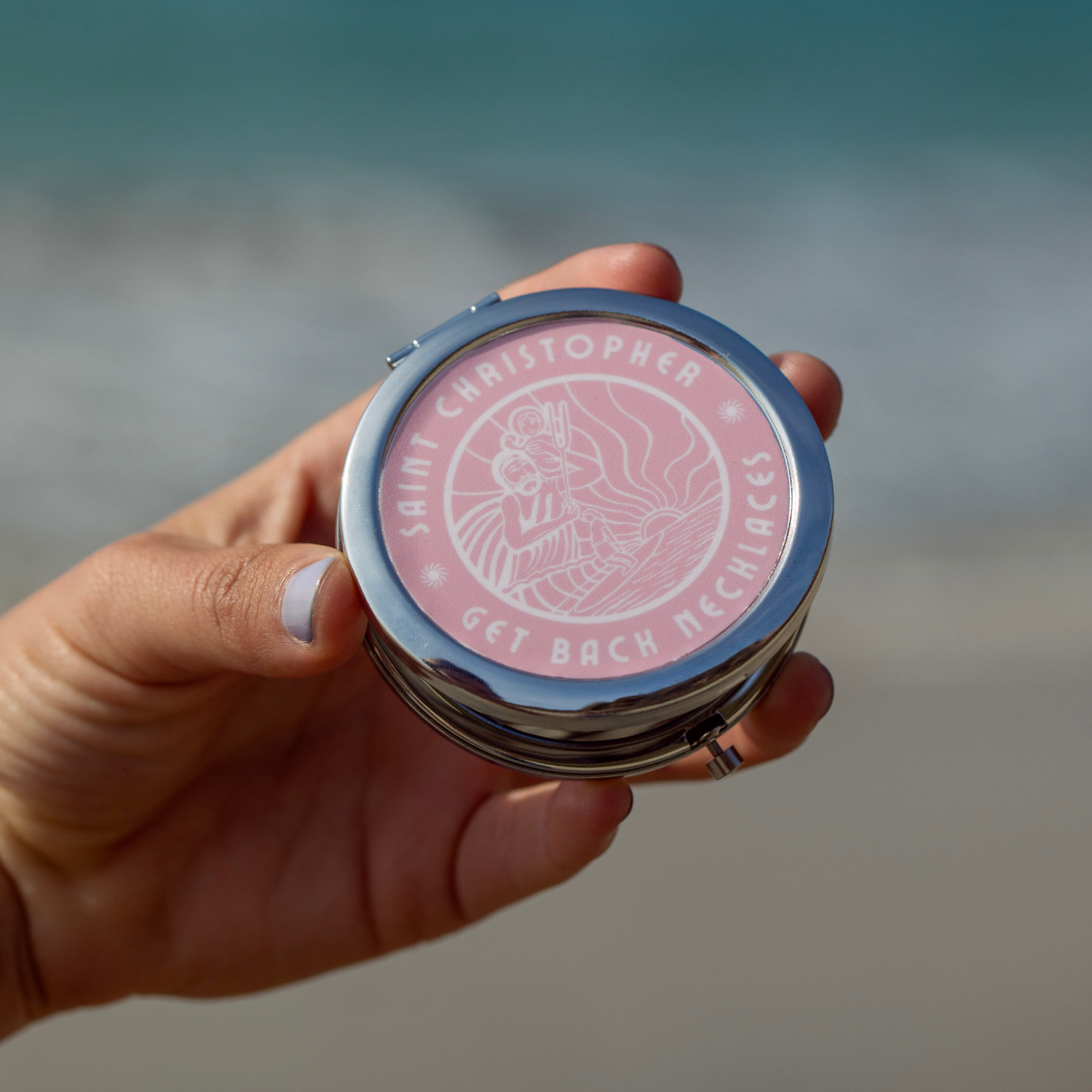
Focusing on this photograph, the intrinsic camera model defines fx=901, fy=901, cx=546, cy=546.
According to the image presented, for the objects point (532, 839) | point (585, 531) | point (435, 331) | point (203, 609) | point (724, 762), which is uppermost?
point (435, 331)

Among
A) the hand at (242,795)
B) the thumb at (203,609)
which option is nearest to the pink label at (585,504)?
the thumb at (203,609)

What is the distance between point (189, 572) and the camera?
3.86 ft

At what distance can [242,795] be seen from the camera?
1.67 m

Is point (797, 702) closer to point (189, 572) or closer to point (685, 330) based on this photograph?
point (685, 330)

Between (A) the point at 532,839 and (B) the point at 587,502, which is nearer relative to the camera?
(B) the point at 587,502

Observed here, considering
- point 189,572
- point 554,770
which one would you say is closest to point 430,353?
point 189,572

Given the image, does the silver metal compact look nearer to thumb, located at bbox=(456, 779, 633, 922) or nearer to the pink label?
the pink label

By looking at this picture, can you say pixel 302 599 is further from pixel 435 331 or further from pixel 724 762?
pixel 724 762

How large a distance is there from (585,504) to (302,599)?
0.34m

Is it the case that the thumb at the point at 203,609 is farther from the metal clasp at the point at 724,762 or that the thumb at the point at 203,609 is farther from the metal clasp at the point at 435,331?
the metal clasp at the point at 724,762

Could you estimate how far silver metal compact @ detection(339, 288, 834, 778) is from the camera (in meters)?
1.00

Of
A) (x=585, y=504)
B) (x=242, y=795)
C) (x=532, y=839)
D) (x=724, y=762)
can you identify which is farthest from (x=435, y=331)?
(x=242, y=795)

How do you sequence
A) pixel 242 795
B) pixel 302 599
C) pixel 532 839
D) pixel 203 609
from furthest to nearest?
pixel 242 795 → pixel 532 839 → pixel 203 609 → pixel 302 599

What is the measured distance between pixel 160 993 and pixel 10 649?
71 cm
